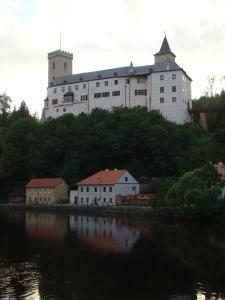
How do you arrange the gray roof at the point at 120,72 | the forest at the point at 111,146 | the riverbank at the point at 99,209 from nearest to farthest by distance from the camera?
the riverbank at the point at 99,209, the forest at the point at 111,146, the gray roof at the point at 120,72

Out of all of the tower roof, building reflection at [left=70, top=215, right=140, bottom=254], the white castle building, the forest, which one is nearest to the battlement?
the white castle building

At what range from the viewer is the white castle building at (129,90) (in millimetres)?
84188

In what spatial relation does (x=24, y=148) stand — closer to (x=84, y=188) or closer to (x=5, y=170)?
(x=5, y=170)

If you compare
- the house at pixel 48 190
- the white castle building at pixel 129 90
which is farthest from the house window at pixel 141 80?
the house at pixel 48 190

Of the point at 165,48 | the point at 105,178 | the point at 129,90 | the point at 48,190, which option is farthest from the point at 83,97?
the point at 105,178

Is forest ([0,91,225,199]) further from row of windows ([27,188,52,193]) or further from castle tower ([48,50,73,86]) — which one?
castle tower ([48,50,73,86])

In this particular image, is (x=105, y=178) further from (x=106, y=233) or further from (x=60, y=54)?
(x=60, y=54)

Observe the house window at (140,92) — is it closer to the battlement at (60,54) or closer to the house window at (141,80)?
the house window at (141,80)

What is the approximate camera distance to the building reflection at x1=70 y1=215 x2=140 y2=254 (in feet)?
112

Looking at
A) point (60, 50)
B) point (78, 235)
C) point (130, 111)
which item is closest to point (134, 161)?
point (130, 111)

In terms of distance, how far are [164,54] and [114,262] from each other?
75.6 m

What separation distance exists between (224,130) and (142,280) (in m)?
60.0

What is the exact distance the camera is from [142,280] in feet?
76.1

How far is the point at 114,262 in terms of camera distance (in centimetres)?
2780
